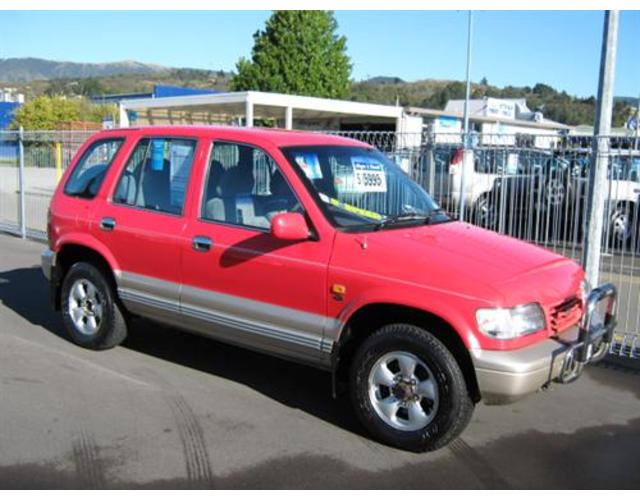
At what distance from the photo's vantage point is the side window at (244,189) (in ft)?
16.2

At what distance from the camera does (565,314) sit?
446 centimetres

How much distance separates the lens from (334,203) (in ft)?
15.8

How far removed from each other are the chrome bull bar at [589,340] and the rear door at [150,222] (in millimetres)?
2816

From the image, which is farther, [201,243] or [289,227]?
[201,243]

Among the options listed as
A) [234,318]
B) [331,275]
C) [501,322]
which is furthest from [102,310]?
[501,322]

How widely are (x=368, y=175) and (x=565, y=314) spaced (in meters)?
1.79

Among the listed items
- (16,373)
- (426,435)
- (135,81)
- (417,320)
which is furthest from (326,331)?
(135,81)

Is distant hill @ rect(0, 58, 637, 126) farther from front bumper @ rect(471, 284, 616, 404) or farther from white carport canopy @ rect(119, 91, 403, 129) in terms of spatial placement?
front bumper @ rect(471, 284, 616, 404)

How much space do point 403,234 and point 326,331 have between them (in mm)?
808

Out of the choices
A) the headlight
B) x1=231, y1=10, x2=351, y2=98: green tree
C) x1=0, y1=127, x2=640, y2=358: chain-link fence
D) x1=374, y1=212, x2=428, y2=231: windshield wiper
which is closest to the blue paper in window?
x1=374, y1=212, x2=428, y2=231: windshield wiper

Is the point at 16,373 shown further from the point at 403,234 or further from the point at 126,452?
the point at 403,234

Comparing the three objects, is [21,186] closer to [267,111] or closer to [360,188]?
[360,188]

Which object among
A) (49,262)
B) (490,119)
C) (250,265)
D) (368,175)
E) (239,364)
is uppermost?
(490,119)

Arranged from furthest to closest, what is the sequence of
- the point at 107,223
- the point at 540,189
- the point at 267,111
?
the point at 267,111, the point at 540,189, the point at 107,223
